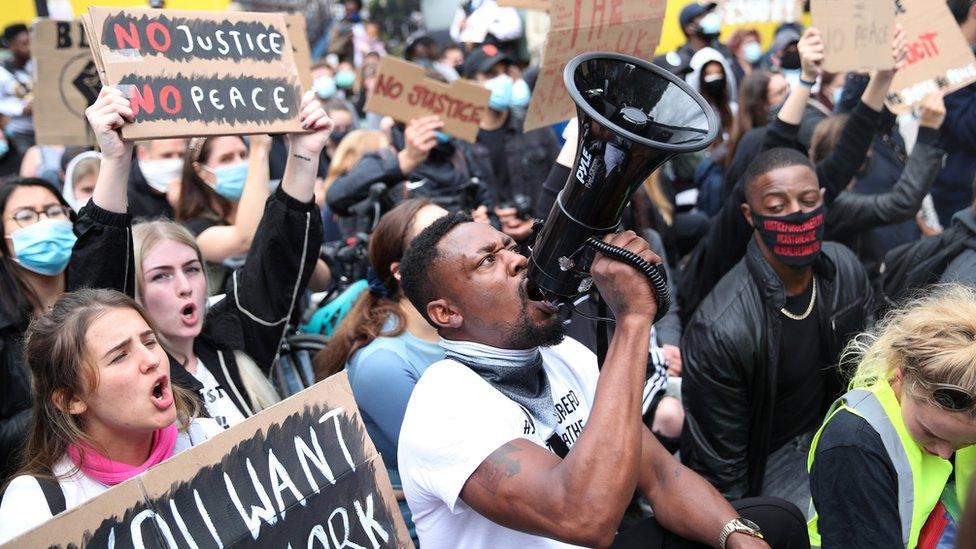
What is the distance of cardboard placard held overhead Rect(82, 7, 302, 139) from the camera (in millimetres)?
3045

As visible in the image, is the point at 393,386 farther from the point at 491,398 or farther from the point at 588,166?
the point at 588,166

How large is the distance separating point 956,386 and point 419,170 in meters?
3.70

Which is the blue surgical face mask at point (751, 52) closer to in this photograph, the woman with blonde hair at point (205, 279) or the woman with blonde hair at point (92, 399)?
the woman with blonde hair at point (205, 279)

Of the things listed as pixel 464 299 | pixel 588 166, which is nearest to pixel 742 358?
pixel 464 299

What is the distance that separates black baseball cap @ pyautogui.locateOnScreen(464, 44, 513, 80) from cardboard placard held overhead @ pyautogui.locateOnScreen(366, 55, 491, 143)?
84.6 inches

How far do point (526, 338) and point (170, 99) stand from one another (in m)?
1.48

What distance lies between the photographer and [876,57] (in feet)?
15.4

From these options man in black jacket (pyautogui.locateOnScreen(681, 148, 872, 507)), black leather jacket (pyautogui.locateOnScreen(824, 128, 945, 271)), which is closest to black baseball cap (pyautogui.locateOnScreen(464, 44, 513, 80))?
black leather jacket (pyautogui.locateOnScreen(824, 128, 945, 271))

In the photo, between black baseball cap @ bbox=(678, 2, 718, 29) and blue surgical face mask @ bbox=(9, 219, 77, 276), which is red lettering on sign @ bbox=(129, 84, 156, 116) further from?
black baseball cap @ bbox=(678, 2, 718, 29)

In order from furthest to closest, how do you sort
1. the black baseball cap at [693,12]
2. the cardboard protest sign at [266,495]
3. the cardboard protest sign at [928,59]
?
the black baseball cap at [693,12] < the cardboard protest sign at [928,59] < the cardboard protest sign at [266,495]

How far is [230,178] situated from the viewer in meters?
4.39

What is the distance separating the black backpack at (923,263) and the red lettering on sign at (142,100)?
2.88 meters

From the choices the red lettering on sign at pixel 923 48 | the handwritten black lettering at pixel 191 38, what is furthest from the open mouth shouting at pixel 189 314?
the red lettering on sign at pixel 923 48

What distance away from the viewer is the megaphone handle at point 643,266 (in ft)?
7.11
